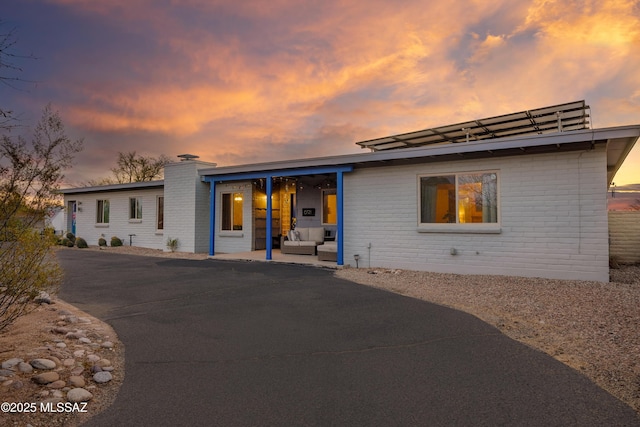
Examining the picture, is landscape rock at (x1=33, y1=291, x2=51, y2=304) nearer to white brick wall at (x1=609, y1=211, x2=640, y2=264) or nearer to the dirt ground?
the dirt ground

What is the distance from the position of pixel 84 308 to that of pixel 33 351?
2.48 meters

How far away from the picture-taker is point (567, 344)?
404 centimetres

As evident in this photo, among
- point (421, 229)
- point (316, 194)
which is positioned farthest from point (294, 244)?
point (421, 229)

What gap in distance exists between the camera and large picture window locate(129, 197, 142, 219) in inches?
694

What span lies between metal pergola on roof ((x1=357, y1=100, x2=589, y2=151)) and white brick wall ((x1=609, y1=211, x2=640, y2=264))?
300cm

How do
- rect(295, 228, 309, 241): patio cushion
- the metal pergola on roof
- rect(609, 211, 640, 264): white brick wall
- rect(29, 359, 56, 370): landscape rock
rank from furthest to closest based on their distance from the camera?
rect(295, 228, 309, 241): patio cushion
rect(609, 211, 640, 264): white brick wall
the metal pergola on roof
rect(29, 359, 56, 370): landscape rock

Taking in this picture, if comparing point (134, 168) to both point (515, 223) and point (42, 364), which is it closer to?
point (515, 223)

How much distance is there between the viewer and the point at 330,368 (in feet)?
11.0

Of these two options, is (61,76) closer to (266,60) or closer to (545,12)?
(266,60)

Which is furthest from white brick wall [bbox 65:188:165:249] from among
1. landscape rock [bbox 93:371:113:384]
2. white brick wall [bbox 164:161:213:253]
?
landscape rock [bbox 93:371:113:384]

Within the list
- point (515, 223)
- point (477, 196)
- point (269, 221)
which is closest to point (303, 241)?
point (269, 221)

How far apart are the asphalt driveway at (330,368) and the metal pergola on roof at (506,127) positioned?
6395 millimetres

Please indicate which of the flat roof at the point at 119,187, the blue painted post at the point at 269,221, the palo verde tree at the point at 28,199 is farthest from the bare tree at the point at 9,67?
the flat roof at the point at 119,187

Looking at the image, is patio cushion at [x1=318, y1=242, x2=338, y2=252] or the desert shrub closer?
the desert shrub
